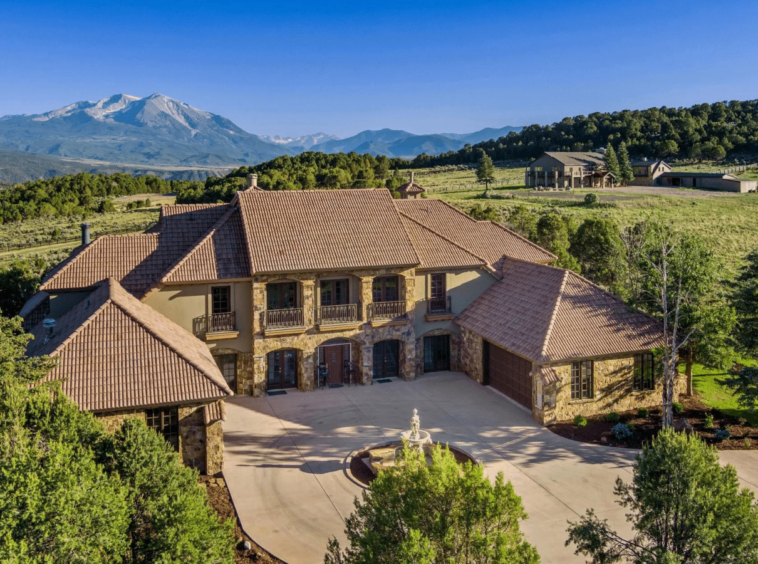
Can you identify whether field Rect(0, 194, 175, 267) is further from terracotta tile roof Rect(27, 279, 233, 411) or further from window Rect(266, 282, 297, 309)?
terracotta tile roof Rect(27, 279, 233, 411)

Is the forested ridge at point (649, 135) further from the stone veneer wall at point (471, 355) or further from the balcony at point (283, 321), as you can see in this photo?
the balcony at point (283, 321)

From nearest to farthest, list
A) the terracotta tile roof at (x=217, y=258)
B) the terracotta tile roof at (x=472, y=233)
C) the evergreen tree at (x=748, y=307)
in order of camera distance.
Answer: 1. the evergreen tree at (x=748, y=307)
2. the terracotta tile roof at (x=217, y=258)
3. the terracotta tile roof at (x=472, y=233)

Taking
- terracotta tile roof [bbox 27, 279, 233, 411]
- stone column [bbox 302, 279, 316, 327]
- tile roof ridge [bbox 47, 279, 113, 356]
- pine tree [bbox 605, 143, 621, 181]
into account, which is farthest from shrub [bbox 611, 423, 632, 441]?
pine tree [bbox 605, 143, 621, 181]

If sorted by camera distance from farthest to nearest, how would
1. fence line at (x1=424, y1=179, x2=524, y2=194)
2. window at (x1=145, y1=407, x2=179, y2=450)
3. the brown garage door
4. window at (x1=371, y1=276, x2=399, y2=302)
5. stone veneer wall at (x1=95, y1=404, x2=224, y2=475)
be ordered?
fence line at (x1=424, y1=179, x2=524, y2=194) → window at (x1=371, y1=276, x2=399, y2=302) → the brown garage door → stone veneer wall at (x1=95, y1=404, x2=224, y2=475) → window at (x1=145, y1=407, x2=179, y2=450)

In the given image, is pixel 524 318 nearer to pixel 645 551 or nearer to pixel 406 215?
pixel 406 215

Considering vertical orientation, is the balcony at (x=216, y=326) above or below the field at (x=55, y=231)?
below

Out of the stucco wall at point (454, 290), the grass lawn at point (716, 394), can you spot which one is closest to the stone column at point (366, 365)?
the stucco wall at point (454, 290)
